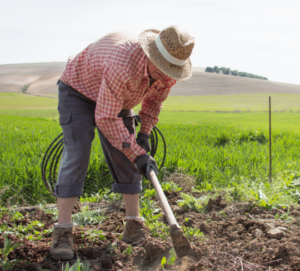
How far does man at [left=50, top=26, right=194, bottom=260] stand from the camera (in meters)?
1.81

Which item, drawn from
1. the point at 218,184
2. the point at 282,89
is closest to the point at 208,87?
Answer: the point at 282,89

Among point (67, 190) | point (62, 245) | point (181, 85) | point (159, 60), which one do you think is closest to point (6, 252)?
point (62, 245)

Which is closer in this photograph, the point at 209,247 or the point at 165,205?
the point at 165,205

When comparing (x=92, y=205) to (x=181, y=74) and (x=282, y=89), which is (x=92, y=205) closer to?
(x=181, y=74)

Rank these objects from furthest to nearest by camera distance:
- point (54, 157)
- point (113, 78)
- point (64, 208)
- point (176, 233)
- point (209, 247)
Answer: point (54, 157) < point (64, 208) < point (209, 247) < point (113, 78) < point (176, 233)

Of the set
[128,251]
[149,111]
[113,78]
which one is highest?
[113,78]

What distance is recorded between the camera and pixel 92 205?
3070 mm

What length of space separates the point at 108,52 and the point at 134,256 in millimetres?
1342

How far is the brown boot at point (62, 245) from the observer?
201 cm

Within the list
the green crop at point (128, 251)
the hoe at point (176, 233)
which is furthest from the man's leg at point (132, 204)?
the hoe at point (176, 233)

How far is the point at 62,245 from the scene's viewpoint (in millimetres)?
2053

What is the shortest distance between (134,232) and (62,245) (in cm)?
53

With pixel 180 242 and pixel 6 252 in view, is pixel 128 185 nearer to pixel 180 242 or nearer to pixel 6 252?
pixel 180 242

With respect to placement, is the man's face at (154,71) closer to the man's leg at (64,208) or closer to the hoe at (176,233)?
the hoe at (176,233)
